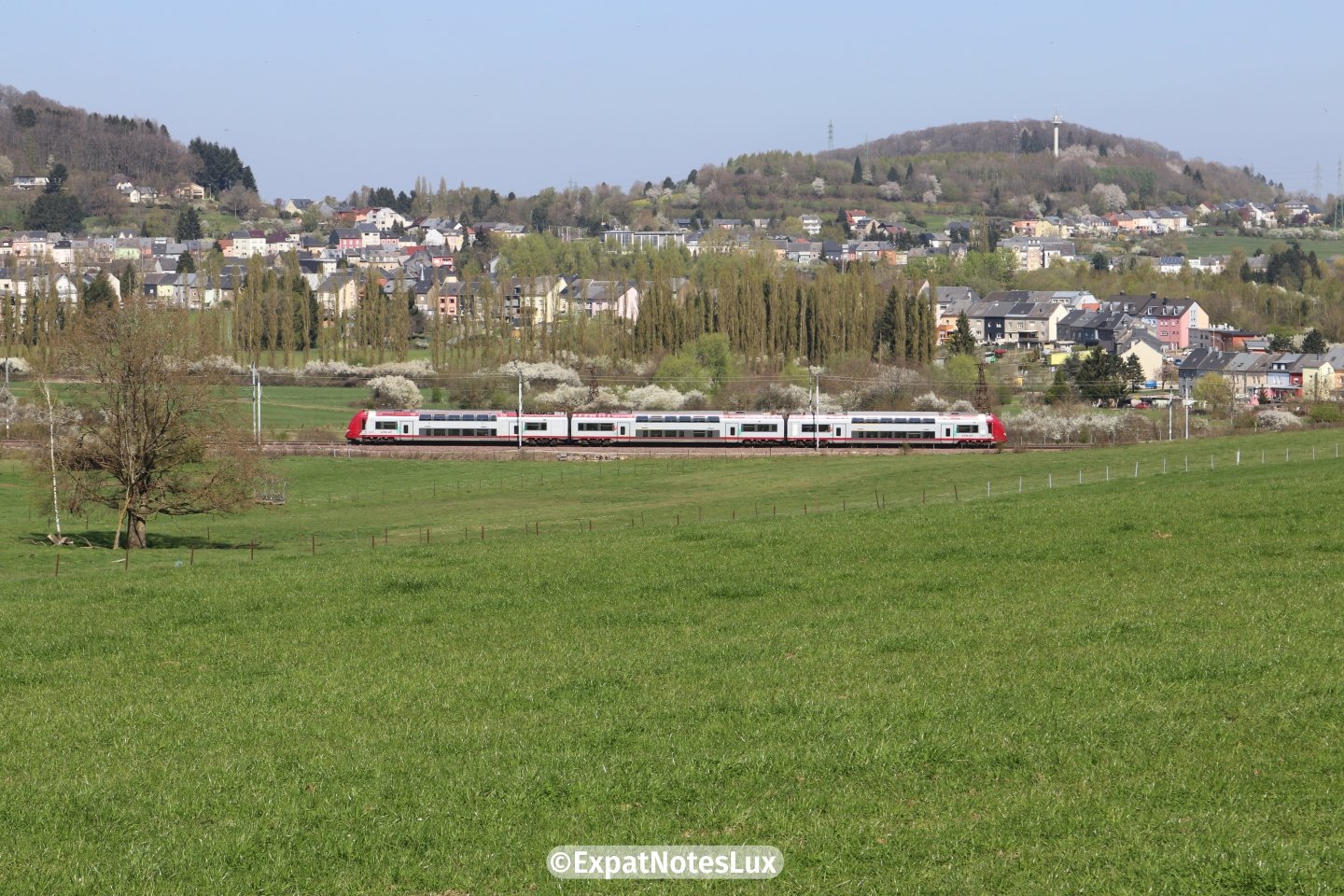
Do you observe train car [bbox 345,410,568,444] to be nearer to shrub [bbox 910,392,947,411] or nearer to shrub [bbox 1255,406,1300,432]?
shrub [bbox 910,392,947,411]

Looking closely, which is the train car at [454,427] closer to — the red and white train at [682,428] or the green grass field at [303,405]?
the red and white train at [682,428]

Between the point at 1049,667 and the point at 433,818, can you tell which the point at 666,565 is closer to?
the point at 1049,667

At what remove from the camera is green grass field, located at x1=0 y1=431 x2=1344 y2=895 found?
1326 centimetres

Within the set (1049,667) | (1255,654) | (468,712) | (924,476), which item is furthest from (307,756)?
(924,476)

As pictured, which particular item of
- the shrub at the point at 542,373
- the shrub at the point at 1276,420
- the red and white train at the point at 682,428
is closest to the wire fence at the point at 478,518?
the red and white train at the point at 682,428

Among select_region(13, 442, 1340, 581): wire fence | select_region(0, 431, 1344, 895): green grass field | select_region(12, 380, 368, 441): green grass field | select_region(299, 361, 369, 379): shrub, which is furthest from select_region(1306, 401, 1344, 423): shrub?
select_region(299, 361, 369, 379): shrub

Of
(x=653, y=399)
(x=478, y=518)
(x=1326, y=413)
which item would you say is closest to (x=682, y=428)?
(x=653, y=399)

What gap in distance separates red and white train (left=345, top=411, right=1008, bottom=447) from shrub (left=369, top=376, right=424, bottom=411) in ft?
70.1

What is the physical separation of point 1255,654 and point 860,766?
6.60m

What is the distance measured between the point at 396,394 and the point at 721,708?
93344 millimetres

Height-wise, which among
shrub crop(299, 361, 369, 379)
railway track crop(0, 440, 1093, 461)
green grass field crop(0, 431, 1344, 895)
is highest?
green grass field crop(0, 431, 1344, 895)

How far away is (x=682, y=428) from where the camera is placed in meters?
85.1

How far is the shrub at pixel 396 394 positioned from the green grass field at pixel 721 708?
75380 millimetres

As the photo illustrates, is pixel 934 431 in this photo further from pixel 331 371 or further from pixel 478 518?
pixel 331 371
